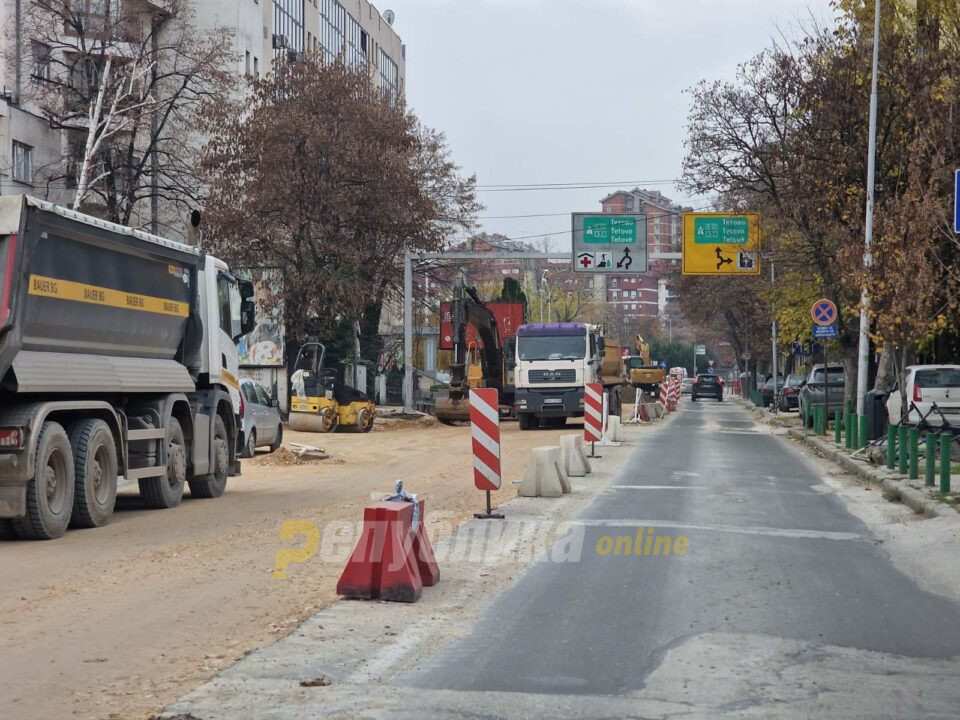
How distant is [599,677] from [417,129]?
4177 centimetres

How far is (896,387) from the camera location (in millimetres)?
27172

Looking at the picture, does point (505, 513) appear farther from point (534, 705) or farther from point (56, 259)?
point (534, 705)

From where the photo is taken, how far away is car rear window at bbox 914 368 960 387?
80.1 feet

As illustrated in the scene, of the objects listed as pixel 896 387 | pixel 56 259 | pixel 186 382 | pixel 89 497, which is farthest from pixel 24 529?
pixel 896 387

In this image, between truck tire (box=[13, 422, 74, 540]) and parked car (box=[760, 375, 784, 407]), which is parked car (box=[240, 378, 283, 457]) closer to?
truck tire (box=[13, 422, 74, 540])

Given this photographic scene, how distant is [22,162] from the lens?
1610 inches

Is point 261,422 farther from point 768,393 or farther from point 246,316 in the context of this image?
point 768,393

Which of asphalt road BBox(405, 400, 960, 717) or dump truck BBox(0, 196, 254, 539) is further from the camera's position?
dump truck BBox(0, 196, 254, 539)

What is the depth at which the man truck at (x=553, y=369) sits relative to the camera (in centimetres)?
3719

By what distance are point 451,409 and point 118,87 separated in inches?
546

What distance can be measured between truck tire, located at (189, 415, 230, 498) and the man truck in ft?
66.1

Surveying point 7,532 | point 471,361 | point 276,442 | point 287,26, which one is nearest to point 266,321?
point 471,361

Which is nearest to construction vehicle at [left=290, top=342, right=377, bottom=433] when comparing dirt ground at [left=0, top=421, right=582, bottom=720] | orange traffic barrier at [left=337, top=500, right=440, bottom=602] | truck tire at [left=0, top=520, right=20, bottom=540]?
dirt ground at [left=0, top=421, right=582, bottom=720]

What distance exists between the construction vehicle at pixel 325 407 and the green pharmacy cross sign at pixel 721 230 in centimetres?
1128
